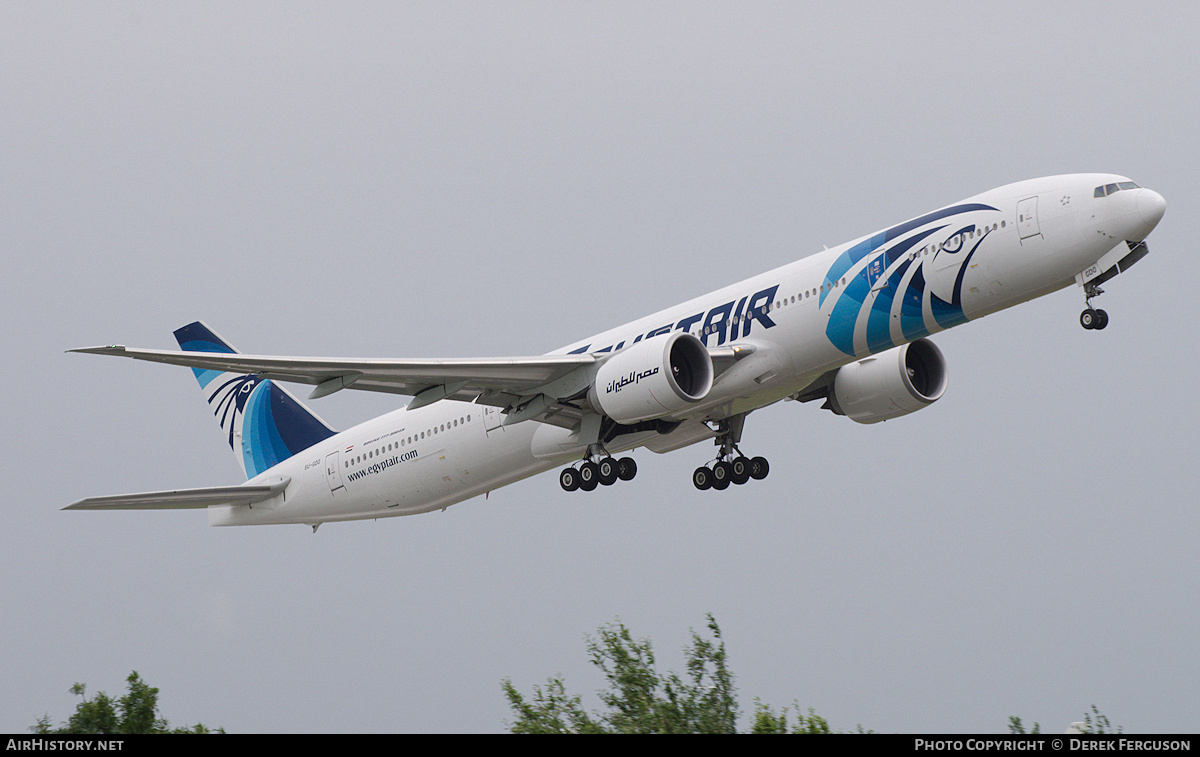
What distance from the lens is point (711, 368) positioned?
2544 centimetres

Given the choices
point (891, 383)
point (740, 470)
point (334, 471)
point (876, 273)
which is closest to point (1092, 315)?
point (876, 273)

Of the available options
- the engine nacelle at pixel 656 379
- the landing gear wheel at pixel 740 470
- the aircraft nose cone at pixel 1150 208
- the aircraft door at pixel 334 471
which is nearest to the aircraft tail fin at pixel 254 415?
the aircraft door at pixel 334 471

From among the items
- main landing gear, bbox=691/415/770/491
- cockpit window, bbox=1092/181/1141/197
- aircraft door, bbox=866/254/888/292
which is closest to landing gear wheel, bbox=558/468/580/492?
main landing gear, bbox=691/415/770/491

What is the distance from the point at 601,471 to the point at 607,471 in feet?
0.47

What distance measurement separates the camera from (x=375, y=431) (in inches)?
1282

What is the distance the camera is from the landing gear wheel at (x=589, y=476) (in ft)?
92.5

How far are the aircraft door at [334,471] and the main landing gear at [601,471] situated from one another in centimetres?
737

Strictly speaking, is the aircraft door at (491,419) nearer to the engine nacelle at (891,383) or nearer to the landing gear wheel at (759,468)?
the landing gear wheel at (759,468)

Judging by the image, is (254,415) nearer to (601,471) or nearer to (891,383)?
(601,471)

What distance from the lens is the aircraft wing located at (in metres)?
24.2

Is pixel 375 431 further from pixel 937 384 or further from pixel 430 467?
pixel 937 384

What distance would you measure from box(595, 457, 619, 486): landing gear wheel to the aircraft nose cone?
38.0ft

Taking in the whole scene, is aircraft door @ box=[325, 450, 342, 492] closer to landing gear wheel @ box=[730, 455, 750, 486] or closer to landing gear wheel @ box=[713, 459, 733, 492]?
landing gear wheel @ box=[713, 459, 733, 492]
